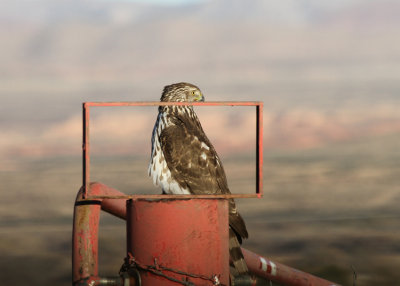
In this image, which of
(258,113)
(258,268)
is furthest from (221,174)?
(258,113)

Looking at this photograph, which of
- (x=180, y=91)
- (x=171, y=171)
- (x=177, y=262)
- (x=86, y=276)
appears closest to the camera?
(x=177, y=262)

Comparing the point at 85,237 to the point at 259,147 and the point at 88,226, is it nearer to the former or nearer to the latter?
the point at 88,226

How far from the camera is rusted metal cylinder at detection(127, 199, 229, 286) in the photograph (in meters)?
5.66

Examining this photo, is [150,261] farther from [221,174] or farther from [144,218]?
[221,174]

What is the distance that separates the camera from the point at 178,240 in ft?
18.6

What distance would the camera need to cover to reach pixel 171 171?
27.9 ft

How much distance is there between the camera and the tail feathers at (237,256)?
713 centimetres

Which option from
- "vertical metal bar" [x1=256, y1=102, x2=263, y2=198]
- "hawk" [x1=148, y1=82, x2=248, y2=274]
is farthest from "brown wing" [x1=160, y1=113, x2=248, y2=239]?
"vertical metal bar" [x1=256, y1=102, x2=263, y2=198]

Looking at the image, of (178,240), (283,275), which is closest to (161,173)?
(283,275)

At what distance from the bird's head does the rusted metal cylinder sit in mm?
3992

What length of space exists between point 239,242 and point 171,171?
156 cm

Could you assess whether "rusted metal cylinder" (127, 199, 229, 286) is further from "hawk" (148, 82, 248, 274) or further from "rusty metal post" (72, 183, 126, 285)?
"hawk" (148, 82, 248, 274)

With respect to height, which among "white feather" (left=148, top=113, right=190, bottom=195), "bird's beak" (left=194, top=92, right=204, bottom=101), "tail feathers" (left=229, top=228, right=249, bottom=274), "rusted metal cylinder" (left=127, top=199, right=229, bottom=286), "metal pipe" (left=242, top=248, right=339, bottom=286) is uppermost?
"bird's beak" (left=194, top=92, right=204, bottom=101)

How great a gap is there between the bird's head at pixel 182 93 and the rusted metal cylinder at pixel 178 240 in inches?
157
